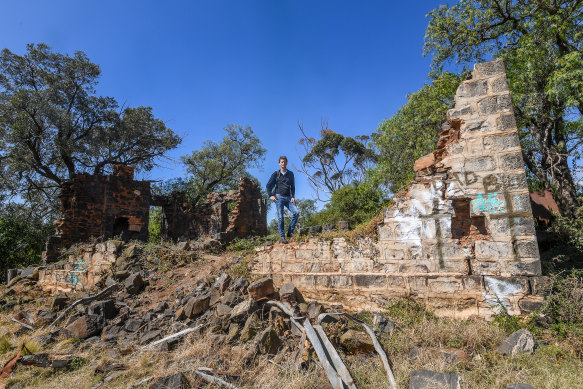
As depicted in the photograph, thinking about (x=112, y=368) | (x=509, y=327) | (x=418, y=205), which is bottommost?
(x=112, y=368)

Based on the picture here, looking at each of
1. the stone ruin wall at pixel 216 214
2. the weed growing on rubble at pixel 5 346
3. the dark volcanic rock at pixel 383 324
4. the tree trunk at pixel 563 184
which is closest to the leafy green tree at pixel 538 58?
the tree trunk at pixel 563 184

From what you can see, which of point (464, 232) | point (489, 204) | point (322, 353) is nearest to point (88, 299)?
point (322, 353)

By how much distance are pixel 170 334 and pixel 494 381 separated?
13.5 feet

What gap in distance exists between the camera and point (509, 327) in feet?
12.5

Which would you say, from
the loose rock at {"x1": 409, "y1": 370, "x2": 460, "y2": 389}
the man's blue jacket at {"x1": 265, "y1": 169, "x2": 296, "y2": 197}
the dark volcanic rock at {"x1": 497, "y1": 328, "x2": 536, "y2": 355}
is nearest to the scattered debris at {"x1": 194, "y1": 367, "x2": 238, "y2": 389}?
the loose rock at {"x1": 409, "y1": 370, "x2": 460, "y2": 389}

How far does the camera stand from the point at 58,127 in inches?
683

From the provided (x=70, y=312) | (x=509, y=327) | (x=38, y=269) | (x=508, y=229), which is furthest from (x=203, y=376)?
(x=38, y=269)

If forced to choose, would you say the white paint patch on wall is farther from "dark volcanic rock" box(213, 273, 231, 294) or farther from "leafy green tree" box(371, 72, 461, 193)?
"leafy green tree" box(371, 72, 461, 193)

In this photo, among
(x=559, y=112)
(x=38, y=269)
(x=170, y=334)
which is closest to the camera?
(x=170, y=334)

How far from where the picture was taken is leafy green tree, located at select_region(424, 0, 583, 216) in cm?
826

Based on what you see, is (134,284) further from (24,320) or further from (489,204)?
(489,204)

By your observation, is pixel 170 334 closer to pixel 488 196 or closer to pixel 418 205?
pixel 418 205

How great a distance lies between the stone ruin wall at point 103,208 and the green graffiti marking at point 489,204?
45.0ft

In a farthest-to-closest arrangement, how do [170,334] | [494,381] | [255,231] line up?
1. [255,231]
2. [170,334]
3. [494,381]
